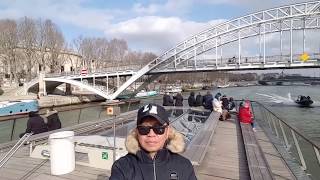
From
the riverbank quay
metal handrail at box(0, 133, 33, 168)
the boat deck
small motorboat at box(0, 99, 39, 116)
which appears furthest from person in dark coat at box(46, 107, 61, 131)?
small motorboat at box(0, 99, 39, 116)

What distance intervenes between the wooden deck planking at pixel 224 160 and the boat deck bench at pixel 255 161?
16 cm

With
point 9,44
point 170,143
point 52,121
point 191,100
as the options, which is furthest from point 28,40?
point 170,143

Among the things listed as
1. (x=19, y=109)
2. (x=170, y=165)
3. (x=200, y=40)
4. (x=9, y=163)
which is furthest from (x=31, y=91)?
(x=170, y=165)

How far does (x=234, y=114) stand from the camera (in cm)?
1566

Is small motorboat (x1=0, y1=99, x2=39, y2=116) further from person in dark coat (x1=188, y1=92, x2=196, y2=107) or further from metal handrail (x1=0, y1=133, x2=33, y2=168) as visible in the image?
metal handrail (x1=0, y1=133, x2=33, y2=168)

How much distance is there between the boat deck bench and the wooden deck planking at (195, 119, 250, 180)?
163 mm

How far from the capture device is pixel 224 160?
23.7ft

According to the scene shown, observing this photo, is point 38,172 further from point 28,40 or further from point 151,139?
point 28,40

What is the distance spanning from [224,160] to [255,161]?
79 centimetres

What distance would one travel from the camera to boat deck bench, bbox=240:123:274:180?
563 cm

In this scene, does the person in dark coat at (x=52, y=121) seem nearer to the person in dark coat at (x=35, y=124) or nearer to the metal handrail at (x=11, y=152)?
the person in dark coat at (x=35, y=124)

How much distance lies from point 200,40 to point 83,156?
4282 centimetres

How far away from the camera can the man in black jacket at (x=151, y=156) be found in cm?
234

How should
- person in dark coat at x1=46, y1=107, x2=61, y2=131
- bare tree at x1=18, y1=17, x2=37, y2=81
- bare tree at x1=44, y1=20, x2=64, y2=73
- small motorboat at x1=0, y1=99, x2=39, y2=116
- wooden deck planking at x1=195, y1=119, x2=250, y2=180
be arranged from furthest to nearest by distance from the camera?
bare tree at x1=44, y1=20, x2=64, y2=73
bare tree at x1=18, y1=17, x2=37, y2=81
small motorboat at x1=0, y1=99, x2=39, y2=116
person in dark coat at x1=46, y1=107, x2=61, y2=131
wooden deck planking at x1=195, y1=119, x2=250, y2=180
